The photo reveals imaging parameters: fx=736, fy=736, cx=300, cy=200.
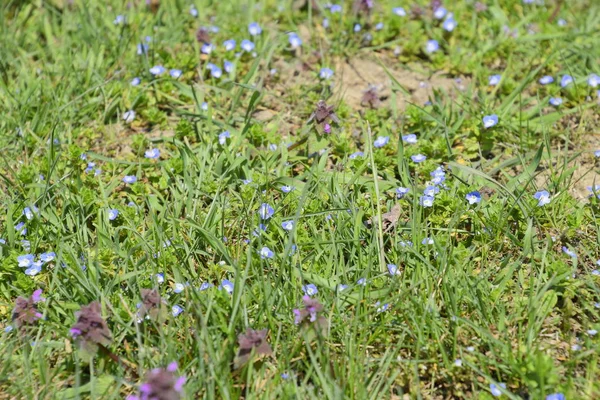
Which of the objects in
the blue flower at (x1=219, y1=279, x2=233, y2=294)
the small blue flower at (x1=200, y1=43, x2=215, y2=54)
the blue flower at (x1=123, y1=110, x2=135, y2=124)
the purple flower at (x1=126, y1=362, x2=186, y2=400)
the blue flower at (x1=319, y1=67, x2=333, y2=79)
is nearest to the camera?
the purple flower at (x1=126, y1=362, x2=186, y2=400)

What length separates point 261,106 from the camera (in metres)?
4.73

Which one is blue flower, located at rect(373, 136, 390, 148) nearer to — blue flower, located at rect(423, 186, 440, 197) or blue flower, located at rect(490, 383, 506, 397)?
blue flower, located at rect(423, 186, 440, 197)

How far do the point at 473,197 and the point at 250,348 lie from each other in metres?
1.49

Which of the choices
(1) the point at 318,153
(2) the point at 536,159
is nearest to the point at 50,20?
(1) the point at 318,153

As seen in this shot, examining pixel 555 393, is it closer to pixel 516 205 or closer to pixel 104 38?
pixel 516 205

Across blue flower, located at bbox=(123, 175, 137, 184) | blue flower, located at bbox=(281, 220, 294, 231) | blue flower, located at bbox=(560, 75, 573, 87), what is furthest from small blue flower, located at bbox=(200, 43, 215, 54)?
blue flower, located at bbox=(560, 75, 573, 87)

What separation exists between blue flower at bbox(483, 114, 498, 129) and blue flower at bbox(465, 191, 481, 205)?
0.65 metres

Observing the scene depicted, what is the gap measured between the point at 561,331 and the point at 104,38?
11.5 feet

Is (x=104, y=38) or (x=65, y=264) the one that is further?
(x=104, y=38)

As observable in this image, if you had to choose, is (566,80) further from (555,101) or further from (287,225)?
(287,225)

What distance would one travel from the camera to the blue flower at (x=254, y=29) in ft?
16.6

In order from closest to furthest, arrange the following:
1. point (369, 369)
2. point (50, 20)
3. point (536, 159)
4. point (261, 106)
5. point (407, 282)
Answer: point (369, 369) < point (407, 282) < point (536, 159) < point (261, 106) < point (50, 20)

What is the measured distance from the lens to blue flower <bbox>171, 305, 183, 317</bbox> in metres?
3.26

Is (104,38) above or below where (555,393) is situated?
above
